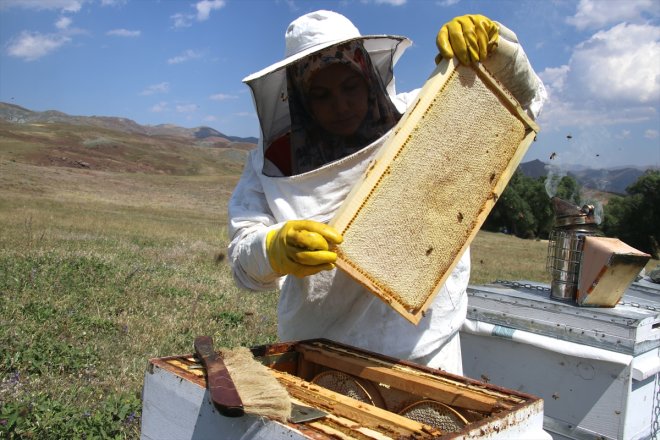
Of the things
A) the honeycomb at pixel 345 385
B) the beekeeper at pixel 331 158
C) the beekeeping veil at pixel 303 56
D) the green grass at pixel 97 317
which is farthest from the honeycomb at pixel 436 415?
the green grass at pixel 97 317

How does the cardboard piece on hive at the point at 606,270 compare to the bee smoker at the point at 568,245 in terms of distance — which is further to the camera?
the bee smoker at the point at 568,245

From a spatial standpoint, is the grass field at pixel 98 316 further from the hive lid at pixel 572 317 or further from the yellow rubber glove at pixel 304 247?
the hive lid at pixel 572 317

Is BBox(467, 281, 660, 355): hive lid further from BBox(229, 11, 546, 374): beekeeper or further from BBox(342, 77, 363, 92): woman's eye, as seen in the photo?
BBox(342, 77, 363, 92): woman's eye

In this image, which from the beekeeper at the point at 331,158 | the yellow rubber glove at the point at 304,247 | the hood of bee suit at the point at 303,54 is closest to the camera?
the yellow rubber glove at the point at 304,247

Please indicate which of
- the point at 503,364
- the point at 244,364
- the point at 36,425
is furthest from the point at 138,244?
the point at 244,364

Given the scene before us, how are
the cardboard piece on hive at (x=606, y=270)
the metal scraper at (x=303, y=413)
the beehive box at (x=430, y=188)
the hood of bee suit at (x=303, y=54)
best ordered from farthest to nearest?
the cardboard piece on hive at (x=606, y=270), the hood of bee suit at (x=303, y=54), the beehive box at (x=430, y=188), the metal scraper at (x=303, y=413)

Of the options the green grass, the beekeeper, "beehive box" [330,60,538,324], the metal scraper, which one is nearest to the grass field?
the green grass

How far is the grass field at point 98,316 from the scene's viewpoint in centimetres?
339

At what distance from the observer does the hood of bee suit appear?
7.76 feet

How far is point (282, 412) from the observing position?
4.19 feet

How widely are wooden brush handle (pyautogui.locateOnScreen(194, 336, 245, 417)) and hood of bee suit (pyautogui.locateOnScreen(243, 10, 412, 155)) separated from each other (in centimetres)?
113

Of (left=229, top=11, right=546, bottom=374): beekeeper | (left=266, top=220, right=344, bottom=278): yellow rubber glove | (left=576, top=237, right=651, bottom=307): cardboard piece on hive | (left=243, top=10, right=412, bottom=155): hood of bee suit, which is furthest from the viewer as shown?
(left=576, top=237, right=651, bottom=307): cardboard piece on hive

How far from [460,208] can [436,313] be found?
49 cm

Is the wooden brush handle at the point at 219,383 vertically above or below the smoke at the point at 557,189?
below
